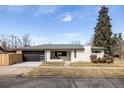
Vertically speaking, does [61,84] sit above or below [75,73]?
below

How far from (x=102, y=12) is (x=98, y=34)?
17.2ft

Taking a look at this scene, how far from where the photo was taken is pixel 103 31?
38.2m

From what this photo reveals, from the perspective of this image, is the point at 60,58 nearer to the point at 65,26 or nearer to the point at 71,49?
the point at 71,49

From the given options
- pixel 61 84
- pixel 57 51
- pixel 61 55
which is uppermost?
pixel 57 51

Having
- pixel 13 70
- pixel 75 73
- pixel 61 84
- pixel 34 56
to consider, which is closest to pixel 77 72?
pixel 75 73

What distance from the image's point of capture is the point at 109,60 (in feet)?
84.3

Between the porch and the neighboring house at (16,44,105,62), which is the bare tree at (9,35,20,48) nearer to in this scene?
the neighboring house at (16,44,105,62)

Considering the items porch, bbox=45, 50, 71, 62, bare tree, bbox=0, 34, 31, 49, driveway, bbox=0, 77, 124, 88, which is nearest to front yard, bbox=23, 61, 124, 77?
driveway, bbox=0, 77, 124, 88

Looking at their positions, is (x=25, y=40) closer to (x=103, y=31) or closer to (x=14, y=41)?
(x=14, y=41)

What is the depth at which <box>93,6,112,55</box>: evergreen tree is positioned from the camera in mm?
37594

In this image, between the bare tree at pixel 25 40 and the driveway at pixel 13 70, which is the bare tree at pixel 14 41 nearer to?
the bare tree at pixel 25 40
